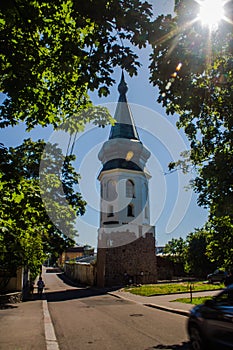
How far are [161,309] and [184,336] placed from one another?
7397mm

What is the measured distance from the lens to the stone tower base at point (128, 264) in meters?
34.3

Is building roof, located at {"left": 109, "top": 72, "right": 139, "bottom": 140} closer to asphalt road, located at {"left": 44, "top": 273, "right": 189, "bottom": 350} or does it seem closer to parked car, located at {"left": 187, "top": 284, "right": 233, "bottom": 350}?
asphalt road, located at {"left": 44, "top": 273, "right": 189, "bottom": 350}

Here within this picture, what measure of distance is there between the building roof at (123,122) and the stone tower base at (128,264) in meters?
13.7

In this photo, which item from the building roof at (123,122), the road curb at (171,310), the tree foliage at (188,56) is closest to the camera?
the tree foliage at (188,56)

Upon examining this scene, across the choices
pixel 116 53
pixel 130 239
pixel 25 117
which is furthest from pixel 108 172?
pixel 116 53

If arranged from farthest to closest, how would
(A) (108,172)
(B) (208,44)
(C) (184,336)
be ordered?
1. (A) (108,172)
2. (C) (184,336)
3. (B) (208,44)

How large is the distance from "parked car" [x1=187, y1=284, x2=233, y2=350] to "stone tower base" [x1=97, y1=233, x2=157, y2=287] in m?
28.7

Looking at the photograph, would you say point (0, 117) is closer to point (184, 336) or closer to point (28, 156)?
point (28, 156)

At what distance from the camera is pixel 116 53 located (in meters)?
5.45

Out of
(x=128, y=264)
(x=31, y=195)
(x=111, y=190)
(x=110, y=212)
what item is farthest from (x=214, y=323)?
(x=111, y=190)

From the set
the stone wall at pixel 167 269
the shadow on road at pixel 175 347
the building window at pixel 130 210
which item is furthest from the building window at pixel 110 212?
the shadow on road at pixel 175 347

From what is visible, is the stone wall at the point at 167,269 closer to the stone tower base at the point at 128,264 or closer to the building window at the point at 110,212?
the stone tower base at the point at 128,264

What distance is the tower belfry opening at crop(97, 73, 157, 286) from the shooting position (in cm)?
3516

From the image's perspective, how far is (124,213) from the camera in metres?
37.9
